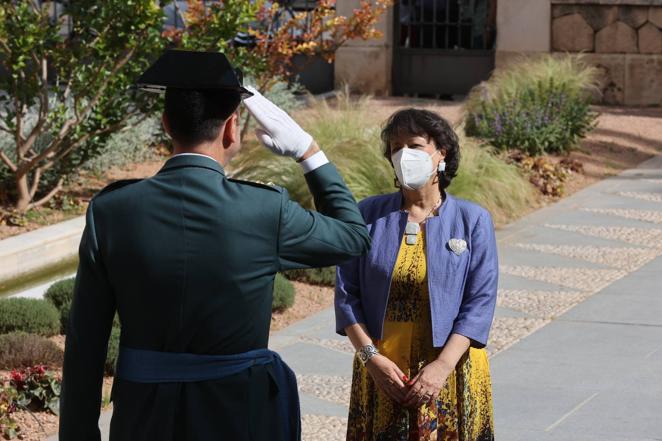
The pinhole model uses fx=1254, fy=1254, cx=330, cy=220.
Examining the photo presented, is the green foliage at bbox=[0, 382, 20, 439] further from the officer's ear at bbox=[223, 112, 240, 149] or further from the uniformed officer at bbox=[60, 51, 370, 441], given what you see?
the officer's ear at bbox=[223, 112, 240, 149]

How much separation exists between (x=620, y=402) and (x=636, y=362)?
0.71 meters

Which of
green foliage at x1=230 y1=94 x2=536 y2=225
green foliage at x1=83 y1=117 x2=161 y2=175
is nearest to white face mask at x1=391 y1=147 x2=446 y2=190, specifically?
green foliage at x1=230 y1=94 x2=536 y2=225

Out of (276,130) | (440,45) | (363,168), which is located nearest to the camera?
(276,130)

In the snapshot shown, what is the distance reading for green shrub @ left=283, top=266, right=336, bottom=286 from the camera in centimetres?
852

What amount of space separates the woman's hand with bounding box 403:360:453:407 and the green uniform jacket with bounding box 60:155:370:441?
36.5 inches

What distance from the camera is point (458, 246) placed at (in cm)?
393

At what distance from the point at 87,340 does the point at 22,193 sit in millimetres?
6878

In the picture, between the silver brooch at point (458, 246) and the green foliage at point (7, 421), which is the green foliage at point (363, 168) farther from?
the silver brooch at point (458, 246)

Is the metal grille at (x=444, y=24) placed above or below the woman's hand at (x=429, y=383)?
above

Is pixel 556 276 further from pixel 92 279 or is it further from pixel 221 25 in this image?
pixel 92 279

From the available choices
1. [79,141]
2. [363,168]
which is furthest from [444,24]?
[79,141]

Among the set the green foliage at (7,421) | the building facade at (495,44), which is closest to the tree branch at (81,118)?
the green foliage at (7,421)

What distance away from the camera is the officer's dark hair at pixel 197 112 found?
2861 mm

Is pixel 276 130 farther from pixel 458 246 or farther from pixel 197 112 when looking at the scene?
pixel 458 246
